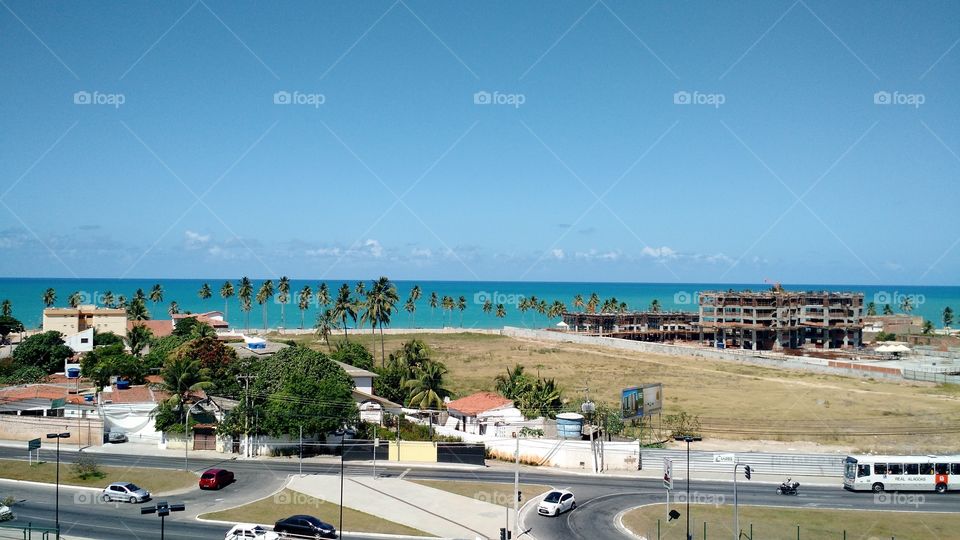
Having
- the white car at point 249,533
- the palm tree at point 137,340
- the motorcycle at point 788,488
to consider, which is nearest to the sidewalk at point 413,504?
the white car at point 249,533

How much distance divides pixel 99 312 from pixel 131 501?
87646mm

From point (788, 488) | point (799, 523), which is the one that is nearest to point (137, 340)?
point (788, 488)

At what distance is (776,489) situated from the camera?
4959 cm

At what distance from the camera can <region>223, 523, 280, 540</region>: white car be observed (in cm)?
3631

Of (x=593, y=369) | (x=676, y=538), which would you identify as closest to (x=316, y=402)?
(x=676, y=538)

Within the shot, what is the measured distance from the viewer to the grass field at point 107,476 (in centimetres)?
4912

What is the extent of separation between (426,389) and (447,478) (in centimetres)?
2096

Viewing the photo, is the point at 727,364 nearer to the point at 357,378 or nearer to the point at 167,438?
the point at 357,378

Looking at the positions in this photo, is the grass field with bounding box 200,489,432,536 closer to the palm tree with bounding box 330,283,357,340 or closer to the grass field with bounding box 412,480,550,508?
the grass field with bounding box 412,480,550,508

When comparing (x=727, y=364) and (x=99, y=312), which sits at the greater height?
(x=99, y=312)

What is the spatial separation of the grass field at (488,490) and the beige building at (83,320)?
90520mm

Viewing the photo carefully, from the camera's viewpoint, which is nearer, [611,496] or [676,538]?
[676,538]

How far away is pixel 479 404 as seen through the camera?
2699 inches

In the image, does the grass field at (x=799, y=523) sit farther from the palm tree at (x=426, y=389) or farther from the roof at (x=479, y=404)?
the palm tree at (x=426, y=389)
